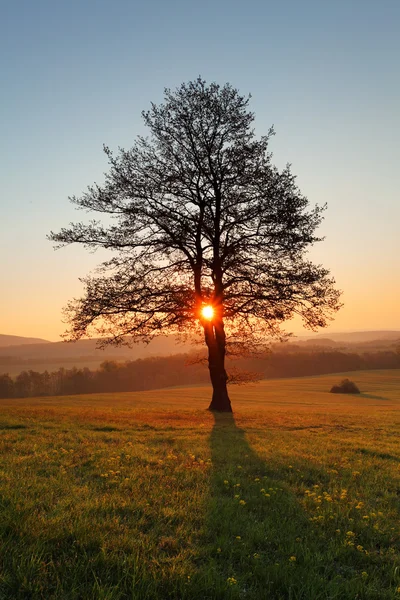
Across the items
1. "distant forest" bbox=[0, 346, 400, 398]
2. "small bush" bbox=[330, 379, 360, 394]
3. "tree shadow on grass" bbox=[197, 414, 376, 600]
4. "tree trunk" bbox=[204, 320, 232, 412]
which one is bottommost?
"small bush" bbox=[330, 379, 360, 394]

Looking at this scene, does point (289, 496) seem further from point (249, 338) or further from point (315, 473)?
point (249, 338)

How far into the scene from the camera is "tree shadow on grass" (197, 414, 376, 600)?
4.02m

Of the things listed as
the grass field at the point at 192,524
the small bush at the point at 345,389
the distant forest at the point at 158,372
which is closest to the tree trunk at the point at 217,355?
the grass field at the point at 192,524

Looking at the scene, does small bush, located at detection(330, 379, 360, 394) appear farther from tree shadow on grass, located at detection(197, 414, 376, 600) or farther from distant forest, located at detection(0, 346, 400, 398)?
tree shadow on grass, located at detection(197, 414, 376, 600)

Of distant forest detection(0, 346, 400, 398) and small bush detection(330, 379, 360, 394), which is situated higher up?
distant forest detection(0, 346, 400, 398)

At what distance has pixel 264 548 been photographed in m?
4.92

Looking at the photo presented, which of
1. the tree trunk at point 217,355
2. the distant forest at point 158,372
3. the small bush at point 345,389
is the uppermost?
the tree trunk at point 217,355

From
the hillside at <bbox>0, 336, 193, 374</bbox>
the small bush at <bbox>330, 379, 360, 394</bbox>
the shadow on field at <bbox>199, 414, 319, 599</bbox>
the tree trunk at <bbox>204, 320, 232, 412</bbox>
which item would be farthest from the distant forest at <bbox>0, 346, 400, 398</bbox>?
the shadow on field at <bbox>199, 414, 319, 599</bbox>

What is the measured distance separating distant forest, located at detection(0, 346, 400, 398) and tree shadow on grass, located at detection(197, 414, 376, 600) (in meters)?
68.0

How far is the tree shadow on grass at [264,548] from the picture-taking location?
4023 millimetres

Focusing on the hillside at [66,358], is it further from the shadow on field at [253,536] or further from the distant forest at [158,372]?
the shadow on field at [253,536]

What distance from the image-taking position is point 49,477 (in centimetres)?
706

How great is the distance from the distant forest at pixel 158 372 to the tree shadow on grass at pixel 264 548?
68.0 m

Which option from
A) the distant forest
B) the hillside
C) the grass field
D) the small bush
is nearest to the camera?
the grass field
